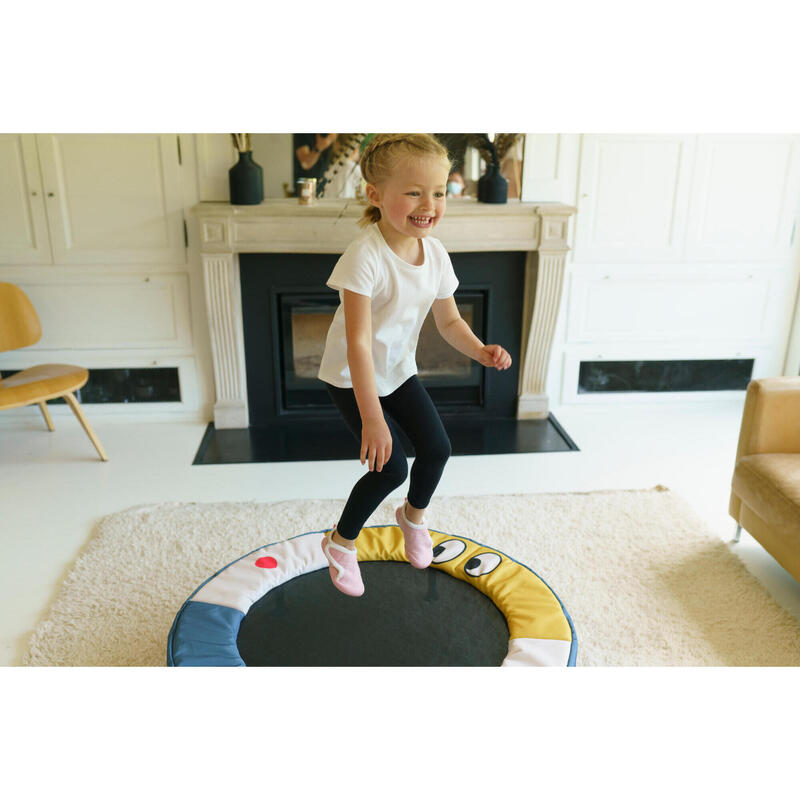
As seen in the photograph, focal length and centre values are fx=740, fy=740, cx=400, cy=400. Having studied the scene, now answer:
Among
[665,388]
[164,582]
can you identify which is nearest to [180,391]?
[164,582]

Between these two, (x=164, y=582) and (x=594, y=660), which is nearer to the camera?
(x=594, y=660)

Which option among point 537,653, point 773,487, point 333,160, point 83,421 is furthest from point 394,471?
point 333,160

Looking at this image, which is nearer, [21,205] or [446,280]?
[446,280]

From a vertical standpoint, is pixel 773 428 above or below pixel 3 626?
above

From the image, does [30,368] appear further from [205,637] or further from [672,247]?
[672,247]

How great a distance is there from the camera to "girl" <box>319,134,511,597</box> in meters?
1.68

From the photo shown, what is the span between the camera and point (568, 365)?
14.0 ft

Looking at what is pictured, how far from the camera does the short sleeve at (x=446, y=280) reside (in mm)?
1893

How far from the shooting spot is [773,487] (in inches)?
98.3

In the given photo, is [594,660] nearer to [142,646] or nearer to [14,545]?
[142,646]

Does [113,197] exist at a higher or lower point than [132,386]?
higher

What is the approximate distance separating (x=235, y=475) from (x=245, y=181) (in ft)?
4.68

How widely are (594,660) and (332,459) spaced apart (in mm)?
1817

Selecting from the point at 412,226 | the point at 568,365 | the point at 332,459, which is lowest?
the point at 332,459
